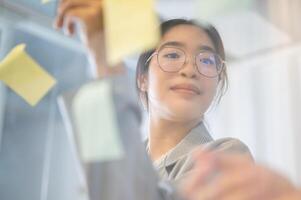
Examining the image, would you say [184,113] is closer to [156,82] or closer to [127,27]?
[156,82]

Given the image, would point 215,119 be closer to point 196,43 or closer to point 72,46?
point 196,43

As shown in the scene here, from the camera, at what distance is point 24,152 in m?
0.95

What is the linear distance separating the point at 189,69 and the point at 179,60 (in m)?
0.02

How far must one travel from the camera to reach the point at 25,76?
656 mm

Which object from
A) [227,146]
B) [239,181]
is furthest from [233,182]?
[227,146]

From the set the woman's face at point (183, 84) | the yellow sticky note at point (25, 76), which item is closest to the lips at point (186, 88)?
the woman's face at point (183, 84)

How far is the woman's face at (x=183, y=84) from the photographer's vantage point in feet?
1.85

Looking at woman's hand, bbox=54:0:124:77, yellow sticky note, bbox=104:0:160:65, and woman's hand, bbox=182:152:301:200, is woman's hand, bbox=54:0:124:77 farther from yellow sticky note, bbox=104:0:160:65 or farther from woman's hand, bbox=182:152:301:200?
woman's hand, bbox=182:152:301:200

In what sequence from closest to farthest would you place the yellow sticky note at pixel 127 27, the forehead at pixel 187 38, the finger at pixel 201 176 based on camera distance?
the finger at pixel 201 176, the yellow sticky note at pixel 127 27, the forehead at pixel 187 38

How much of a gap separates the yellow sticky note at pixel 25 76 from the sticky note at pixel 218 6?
0.28 metres

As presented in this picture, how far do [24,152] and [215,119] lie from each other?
1.61ft

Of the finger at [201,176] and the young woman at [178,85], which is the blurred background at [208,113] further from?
the finger at [201,176]

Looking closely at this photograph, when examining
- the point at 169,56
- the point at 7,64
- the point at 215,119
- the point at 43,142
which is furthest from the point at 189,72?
the point at 43,142

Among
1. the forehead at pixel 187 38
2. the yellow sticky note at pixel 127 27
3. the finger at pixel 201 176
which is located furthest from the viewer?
the forehead at pixel 187 38
